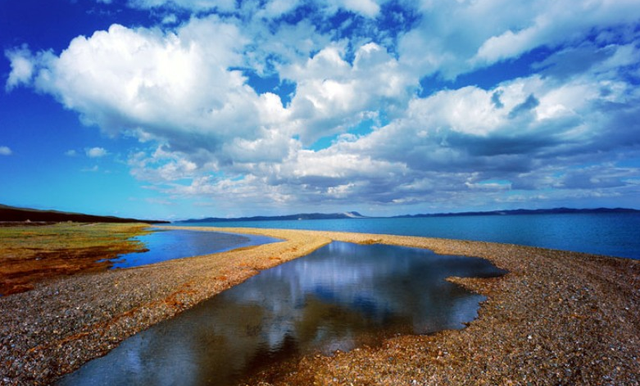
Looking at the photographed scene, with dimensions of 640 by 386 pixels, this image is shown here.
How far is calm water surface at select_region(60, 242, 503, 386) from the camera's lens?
1352 cm

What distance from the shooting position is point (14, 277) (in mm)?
30297

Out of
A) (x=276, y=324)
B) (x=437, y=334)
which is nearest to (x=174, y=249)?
(x=276, y=324)

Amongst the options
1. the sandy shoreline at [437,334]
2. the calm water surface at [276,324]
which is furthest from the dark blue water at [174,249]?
the calm water surface at [276,324]

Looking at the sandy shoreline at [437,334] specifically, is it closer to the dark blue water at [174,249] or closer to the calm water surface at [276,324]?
the calm water surface at [276,324]

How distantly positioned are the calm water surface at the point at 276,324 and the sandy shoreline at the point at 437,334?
57.8 inches

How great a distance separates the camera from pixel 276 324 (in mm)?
19109

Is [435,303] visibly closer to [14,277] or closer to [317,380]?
[317,380]

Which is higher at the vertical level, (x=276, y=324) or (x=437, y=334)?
(x=437, y=334)

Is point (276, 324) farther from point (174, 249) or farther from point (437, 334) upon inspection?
point (174, 249)

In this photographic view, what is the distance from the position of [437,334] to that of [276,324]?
431 inches

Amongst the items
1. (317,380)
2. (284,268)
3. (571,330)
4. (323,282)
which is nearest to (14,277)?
(284,268)

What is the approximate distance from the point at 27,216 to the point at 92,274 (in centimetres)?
21577

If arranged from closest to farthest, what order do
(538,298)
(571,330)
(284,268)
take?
(571,330) < (538,298) < (284,268)

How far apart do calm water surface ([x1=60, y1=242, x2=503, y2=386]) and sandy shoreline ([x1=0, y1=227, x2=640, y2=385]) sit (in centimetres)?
147
